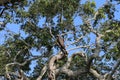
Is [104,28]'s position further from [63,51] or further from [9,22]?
[9,22]

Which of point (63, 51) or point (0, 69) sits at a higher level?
point (63, 51)

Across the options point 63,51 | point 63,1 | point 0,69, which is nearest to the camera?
point 63,51

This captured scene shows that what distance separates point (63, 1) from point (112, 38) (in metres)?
3.06

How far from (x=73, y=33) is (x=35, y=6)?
7.39 ft

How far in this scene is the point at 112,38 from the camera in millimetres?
16453

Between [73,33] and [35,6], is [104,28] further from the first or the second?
[35,6]

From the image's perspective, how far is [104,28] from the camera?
59.1ft

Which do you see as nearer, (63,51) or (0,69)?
(63,51)

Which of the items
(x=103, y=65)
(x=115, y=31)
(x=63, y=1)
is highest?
(x=63, y=1)

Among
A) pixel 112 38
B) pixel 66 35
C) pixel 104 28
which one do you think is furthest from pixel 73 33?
pixel 112 38

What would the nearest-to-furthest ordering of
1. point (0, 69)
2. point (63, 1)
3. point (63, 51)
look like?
point (63, 51) < point (63, 1) < point (0, 69)

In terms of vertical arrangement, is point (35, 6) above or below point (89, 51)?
above

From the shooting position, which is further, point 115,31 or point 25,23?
point 25,23


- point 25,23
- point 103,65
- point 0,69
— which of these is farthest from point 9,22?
point 103,65
